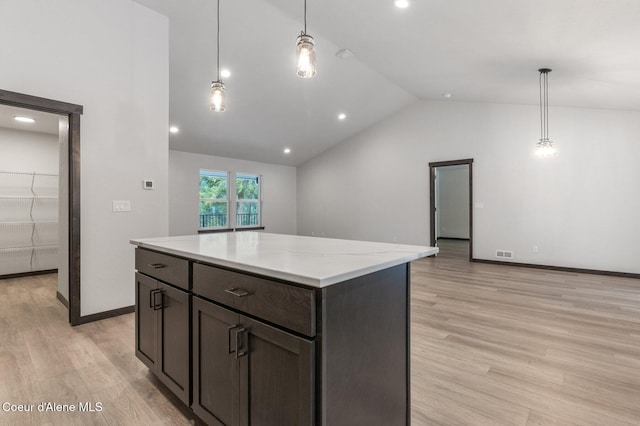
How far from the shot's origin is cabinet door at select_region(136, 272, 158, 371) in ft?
6.09

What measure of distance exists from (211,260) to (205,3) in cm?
349

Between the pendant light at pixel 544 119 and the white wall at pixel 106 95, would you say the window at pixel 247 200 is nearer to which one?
the white wall at pixel 106 95

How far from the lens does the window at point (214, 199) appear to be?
809 centimetres

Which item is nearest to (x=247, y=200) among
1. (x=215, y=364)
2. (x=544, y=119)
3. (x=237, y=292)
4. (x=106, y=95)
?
(x=106, y=95)

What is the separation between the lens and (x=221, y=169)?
8.23m

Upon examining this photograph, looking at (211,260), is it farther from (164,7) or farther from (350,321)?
(164,7)

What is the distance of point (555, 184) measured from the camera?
5492 millimetres

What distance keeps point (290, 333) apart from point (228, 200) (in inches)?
308

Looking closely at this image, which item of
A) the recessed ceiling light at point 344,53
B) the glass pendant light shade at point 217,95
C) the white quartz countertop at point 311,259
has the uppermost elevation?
the recessed ceiling light at point 344,53

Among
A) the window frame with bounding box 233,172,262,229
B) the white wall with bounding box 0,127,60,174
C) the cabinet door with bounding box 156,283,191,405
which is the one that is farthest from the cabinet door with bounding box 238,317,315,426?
the window frame with bounding box 233,172,262,229

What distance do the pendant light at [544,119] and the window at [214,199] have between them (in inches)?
272

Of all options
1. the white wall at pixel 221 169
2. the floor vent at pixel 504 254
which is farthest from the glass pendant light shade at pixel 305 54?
the white wall at pixel 221 169

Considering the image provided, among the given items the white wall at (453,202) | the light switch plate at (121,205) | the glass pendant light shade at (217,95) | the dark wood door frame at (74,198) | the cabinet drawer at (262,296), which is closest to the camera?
the cabinet drawer at (262,296)

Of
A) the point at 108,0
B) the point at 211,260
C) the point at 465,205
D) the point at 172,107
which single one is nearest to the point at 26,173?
the point at 172,107
